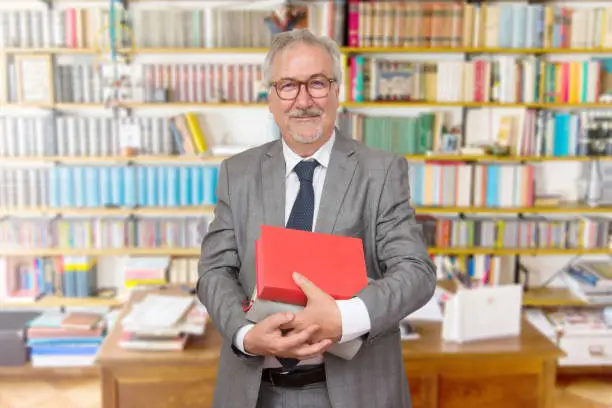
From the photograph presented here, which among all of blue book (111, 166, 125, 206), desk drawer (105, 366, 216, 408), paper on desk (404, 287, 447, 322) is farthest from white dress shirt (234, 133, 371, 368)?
blue book (111, 166, 125, 206)

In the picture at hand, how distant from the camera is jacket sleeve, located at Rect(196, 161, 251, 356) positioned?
1.29 meters

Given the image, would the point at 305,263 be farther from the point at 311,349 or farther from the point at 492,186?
the point at 492,186

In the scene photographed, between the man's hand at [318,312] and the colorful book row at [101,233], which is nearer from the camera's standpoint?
the man's hand at [318,312]

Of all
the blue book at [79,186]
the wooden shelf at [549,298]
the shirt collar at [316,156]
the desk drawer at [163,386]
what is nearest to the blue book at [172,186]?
the blue book at [79,186]

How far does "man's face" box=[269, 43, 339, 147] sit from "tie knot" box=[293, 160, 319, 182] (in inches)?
2.1

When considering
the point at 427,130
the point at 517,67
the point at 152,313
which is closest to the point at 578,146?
the point at 517,67

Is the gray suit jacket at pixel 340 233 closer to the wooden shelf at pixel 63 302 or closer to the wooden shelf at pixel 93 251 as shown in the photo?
the wooden shelf at pixel 93 251

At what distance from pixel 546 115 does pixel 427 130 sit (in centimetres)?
75

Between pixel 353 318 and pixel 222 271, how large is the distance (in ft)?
1.21

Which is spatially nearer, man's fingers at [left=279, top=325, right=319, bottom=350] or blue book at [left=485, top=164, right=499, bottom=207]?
man's fingers at [left=279, top=325, right=319, bottom=350]

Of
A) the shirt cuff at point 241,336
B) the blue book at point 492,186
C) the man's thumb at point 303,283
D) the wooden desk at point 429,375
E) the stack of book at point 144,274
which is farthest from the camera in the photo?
the blue book at point 492,186

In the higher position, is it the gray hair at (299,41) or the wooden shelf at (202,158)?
the gray hair at (299,41)

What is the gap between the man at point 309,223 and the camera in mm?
1312

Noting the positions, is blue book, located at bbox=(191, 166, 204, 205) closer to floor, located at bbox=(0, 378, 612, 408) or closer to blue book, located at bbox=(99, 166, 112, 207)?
blue book, located at bbox=(99, 166, 112, 207)
